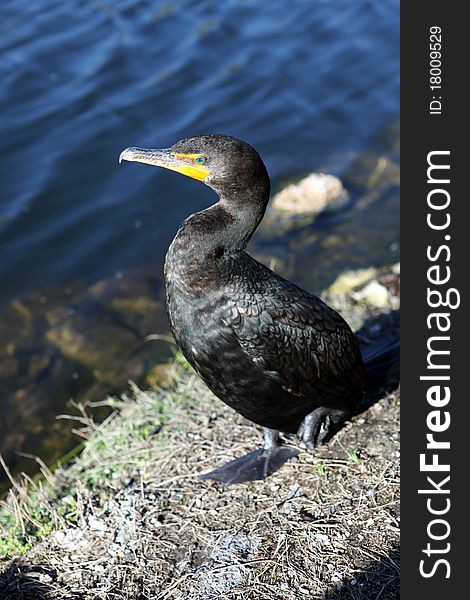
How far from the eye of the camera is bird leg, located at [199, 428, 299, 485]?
3.88m

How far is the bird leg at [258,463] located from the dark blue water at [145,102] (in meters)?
3.67

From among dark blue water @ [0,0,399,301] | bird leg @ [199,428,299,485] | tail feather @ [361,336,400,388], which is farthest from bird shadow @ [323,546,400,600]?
dark blue water @ [0,0,399,301]

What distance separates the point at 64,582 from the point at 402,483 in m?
1.58

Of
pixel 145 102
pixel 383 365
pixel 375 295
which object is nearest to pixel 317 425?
pixel 383 365

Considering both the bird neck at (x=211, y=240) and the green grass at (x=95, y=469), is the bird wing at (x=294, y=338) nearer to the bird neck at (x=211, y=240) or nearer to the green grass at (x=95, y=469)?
the bird neck at (x=211, y=240)

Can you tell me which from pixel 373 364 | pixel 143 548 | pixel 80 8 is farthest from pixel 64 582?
pixel 80 8

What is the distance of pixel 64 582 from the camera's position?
3.45 m

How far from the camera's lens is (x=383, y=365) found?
4344 mm

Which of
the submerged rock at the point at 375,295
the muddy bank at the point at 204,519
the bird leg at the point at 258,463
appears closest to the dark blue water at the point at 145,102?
the submerged rock at the point at 375,295

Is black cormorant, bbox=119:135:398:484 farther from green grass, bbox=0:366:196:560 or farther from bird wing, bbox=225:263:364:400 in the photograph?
green grass, bbox=0:366:196:560

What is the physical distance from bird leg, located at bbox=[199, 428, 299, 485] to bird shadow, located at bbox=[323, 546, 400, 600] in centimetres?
77

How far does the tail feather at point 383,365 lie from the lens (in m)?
4.29

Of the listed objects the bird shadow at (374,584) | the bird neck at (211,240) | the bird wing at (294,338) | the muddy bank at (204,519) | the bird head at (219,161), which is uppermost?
the bird head at (219,161)

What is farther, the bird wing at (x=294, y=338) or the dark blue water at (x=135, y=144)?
the dark blue water at (x=135, y=144)
